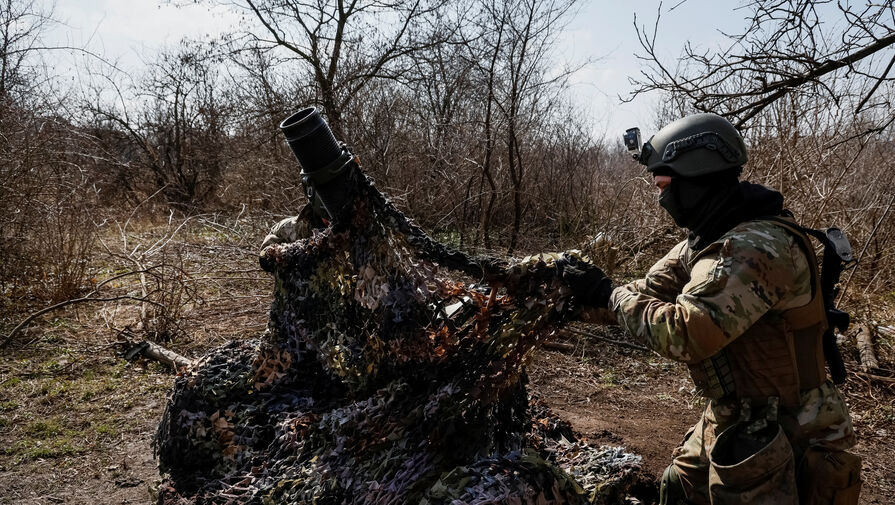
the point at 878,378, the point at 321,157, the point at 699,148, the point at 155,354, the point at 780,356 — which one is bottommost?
the point at 878,378

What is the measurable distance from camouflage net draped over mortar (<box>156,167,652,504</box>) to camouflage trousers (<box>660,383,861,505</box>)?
510 millimetres

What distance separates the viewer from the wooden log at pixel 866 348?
5324 mm

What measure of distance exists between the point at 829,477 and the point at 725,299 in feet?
2.43

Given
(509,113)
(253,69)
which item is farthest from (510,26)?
(253,69)

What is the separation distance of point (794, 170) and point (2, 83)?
387 inches

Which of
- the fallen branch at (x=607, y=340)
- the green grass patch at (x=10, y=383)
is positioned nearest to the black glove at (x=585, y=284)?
the fallen branch at (x=607, y=340)

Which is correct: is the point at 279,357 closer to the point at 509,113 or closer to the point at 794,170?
the point at 794,170

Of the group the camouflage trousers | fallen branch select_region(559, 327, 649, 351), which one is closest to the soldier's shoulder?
the camouflage trousers

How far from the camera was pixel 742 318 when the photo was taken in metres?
1.96

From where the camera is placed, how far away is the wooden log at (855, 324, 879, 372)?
532cm

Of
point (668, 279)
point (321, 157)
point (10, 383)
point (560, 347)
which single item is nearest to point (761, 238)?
point (668, 279)

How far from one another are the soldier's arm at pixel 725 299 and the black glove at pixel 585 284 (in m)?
0.24

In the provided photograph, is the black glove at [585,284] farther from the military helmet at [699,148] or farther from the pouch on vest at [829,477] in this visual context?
the pouch on vest at [829,477]

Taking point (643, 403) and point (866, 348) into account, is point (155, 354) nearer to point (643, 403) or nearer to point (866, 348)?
point (643, 403)
